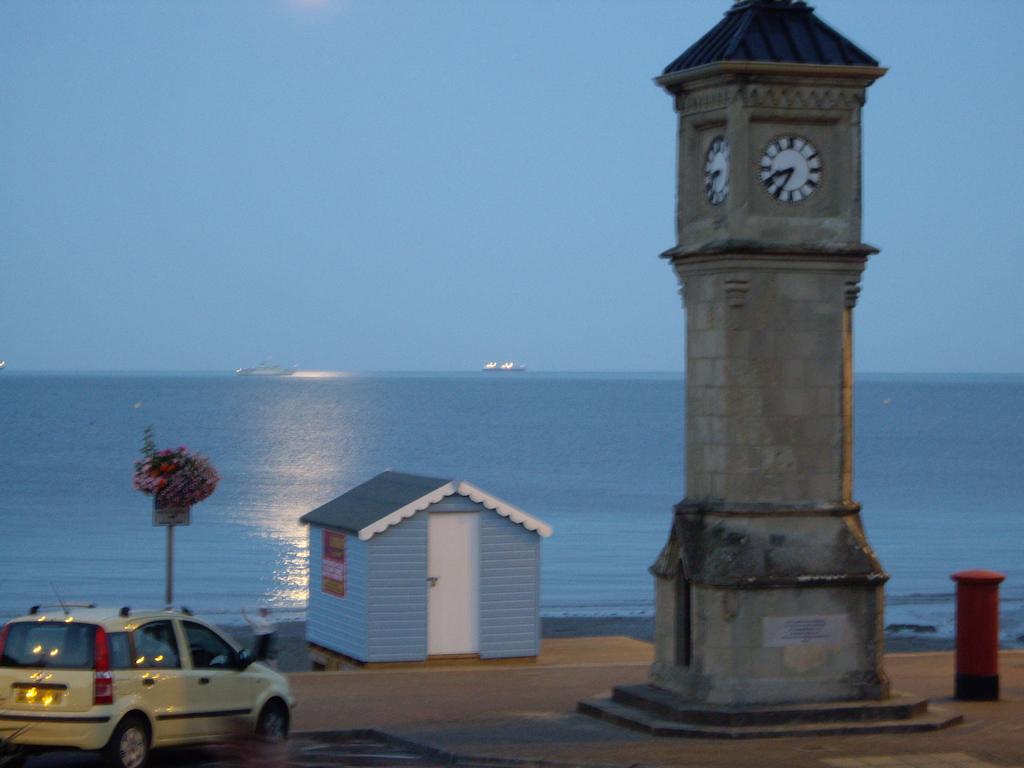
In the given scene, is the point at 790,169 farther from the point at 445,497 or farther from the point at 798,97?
the point at 445,497

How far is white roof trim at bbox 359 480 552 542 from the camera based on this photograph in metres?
21.5

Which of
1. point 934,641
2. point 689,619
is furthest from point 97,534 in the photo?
point 689,619

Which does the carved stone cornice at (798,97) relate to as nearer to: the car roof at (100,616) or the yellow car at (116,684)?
the yellow car at (116,684)

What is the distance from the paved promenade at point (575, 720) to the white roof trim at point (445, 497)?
1.77 meters

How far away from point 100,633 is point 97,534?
1975 inches

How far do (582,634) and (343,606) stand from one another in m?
11.3

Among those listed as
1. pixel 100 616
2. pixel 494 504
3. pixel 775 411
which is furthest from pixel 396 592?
pixel 100 616

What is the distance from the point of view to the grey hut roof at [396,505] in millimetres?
21594

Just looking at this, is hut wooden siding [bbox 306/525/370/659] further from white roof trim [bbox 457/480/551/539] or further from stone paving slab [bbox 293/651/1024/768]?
stone paving slab [bbox 293/651/1024/768]

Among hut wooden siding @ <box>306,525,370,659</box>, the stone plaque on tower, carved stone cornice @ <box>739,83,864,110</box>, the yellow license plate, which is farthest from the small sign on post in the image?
carved stone cornice @ <box>739,83,864,110</box>

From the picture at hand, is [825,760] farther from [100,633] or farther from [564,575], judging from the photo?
[564,575]

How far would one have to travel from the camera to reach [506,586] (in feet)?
73.0

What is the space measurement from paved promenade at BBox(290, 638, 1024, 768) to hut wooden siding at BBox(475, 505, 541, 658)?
0.57 meters

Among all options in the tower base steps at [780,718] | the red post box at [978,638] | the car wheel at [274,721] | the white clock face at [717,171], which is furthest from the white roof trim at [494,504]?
the car wheel at [274,721]
